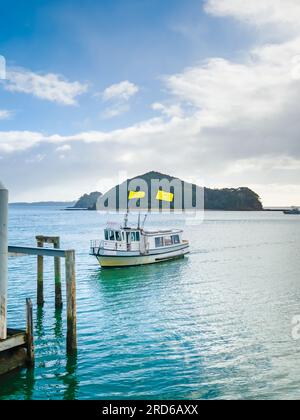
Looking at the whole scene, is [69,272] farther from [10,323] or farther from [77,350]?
[10,323]

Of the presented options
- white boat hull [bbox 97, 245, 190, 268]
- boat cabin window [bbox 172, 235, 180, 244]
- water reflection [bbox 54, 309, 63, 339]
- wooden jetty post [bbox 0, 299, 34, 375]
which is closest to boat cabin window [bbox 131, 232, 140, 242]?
white boat hull [bbox 97, 245, 190, 268]

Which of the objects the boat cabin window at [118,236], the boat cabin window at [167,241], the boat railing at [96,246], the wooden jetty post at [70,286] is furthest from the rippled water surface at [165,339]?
the boat cabin window at [167,241]

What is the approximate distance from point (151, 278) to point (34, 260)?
13898 mm

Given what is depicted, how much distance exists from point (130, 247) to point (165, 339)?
20.0m

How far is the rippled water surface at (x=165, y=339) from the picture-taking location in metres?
12.1

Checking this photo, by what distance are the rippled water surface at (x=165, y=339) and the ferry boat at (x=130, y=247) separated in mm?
2466

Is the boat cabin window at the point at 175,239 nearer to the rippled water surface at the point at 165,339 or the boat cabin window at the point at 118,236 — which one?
the boat cabin window at the point at 118,236

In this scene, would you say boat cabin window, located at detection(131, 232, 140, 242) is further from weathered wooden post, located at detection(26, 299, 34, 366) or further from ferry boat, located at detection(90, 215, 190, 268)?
weathered wooden post, located at detection(26, 299, 34, 366)

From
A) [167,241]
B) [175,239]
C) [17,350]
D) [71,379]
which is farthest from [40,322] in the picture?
[175,239]

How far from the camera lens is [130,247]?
36.2 metres

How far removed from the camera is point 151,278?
103 ft

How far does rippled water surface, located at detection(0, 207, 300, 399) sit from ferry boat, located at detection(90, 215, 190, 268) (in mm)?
2466

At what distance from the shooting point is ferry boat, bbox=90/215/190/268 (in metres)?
34.8

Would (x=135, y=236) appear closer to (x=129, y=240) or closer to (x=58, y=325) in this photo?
(x=129, y=240)
